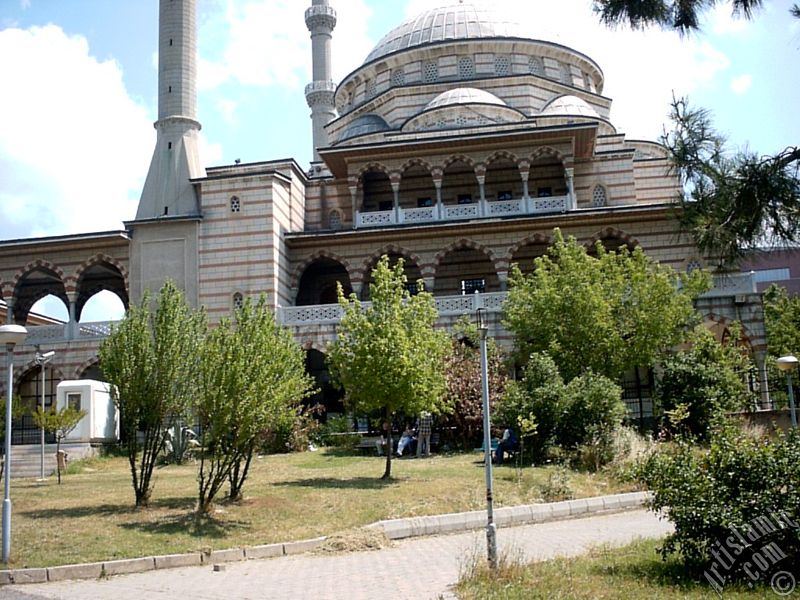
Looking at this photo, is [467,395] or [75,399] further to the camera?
[75,399]

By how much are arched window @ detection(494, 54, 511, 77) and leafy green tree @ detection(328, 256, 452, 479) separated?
22795 mm

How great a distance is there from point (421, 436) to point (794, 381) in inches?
516

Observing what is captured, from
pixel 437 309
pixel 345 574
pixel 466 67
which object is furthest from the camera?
pixel 466 67

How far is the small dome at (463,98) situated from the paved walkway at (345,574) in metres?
24.4

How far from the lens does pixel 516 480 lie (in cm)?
1631

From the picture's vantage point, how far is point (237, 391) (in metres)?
13.7

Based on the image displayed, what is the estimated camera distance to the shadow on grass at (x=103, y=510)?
45.0 feet

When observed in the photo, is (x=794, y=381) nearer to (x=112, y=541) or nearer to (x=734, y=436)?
(x=734, y=436)

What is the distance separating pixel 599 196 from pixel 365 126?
10.1m

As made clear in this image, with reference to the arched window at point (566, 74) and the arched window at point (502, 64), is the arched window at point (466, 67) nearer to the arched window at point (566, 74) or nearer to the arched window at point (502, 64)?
the arched window at point (502, 64)

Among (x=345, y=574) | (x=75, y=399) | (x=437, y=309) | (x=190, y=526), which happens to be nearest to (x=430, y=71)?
(x=437, y=309)

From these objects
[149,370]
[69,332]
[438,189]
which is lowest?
[149,370]

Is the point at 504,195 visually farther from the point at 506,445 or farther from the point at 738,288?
the point at 506,445

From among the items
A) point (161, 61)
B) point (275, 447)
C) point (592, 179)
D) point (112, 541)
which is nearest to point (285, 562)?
point (112, 541)
